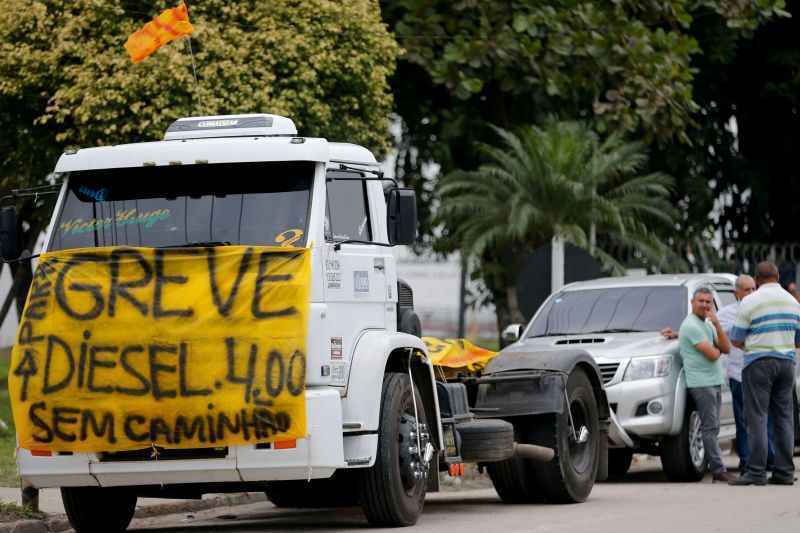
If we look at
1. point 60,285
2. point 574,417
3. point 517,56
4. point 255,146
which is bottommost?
point 574,417

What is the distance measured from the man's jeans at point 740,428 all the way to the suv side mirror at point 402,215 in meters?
5.67

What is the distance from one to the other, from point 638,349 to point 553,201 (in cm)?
854

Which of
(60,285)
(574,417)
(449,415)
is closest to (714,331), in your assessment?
(574,417)

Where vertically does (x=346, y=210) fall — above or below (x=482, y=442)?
above

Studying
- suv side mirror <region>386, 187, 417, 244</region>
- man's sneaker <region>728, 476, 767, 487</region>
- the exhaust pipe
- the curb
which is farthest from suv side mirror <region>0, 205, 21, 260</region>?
man's sneaker <region>728, 476, 767, 487</region>

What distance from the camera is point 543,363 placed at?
43.3 ft

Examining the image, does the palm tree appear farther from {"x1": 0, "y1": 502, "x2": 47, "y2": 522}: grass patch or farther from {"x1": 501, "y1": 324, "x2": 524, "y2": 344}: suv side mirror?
{"x1": 0, "y1": 502, "x2": 47, "y2": 522}: grass patch

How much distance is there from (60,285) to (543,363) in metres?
4.51

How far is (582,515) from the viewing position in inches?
477

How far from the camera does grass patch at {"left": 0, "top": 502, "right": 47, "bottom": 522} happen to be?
11.0 m

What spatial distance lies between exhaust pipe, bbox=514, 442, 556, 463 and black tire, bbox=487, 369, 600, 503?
136 mm

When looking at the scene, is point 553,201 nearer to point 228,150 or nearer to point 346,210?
point 346,210

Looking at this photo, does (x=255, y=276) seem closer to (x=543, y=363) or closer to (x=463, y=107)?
(x=543, y=363)

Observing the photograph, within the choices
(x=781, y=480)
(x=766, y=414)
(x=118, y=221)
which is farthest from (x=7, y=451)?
(x=781, y=480)
